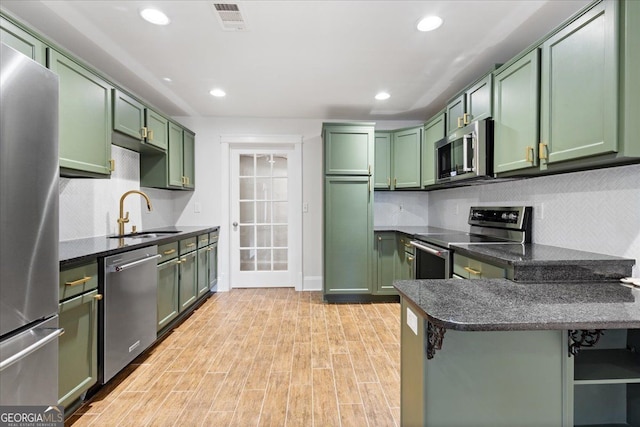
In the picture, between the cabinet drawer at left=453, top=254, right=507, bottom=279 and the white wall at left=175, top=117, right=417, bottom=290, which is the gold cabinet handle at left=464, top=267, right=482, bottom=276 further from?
the white wall at left=175, top=117, right=417, bottom=290

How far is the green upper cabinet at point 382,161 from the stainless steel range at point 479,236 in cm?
106

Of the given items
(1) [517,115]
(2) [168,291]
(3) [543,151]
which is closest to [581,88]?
(3) [543,151]

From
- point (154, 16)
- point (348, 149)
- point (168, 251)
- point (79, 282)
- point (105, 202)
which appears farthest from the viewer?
point (348, 149)

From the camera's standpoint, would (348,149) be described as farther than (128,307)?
Yes

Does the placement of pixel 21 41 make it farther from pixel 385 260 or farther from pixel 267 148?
pixel 385 260

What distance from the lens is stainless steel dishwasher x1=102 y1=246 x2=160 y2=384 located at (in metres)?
1.96

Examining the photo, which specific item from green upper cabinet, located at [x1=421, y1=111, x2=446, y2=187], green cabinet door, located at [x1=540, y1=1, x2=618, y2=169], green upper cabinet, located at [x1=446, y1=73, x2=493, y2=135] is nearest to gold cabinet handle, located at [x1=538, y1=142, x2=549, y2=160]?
green cabinet door, located at [x1=540, y1=1, x2=618, y2=169]

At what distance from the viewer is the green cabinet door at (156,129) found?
119 inches

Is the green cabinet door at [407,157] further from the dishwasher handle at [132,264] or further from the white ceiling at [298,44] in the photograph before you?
the dishwasher handle at [132,264]

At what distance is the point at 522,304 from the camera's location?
1133mm

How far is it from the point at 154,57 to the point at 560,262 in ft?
10.9

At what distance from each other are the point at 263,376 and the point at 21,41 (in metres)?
2.50

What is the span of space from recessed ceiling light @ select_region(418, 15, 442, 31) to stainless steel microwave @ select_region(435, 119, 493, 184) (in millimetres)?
799

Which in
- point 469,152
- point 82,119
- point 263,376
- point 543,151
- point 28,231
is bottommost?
point 263,376
